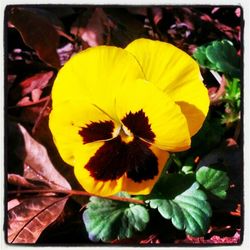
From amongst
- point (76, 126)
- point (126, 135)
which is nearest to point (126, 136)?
point (126, 135)

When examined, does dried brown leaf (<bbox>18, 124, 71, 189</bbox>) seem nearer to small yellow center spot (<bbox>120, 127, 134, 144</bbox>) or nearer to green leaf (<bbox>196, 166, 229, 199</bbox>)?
small yellow center spot (<bbox>120, 127, 134, 144</bbox>)

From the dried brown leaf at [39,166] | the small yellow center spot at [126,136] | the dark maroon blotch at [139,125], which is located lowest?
the dried brown leaf at [39,166]

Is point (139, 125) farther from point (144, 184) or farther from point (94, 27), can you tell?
point (94, 27)

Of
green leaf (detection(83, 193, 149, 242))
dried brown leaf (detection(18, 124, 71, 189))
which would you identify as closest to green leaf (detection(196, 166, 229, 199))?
green leaf (detection(83, 193, 149, 242))

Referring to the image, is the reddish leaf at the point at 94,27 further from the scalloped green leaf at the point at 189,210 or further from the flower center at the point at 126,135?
the scalloped green leaf at the point at 189,210

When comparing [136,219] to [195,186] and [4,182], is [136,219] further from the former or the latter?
[4,182]

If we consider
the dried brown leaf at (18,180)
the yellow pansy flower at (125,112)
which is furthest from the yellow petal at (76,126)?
the dried brown leaf at (18,180)
